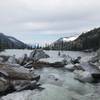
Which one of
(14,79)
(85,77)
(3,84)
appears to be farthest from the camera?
(85,77)

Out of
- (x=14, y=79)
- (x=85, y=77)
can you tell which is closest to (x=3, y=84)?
(x=14, y=79)

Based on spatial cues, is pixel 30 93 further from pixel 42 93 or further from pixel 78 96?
pixel 78 96

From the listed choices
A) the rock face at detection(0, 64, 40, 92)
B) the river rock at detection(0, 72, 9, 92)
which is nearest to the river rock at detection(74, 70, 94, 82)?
the rock face at detection(0, 64, 40, 92)

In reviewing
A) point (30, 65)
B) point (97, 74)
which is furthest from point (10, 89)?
point (30, 65)

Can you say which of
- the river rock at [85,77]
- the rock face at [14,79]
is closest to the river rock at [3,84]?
the rock face at [14,79]

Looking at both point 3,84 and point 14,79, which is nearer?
point 3,84

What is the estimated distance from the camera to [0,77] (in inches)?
940

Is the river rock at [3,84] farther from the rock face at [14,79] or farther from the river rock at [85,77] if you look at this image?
the river rock at [85,77]

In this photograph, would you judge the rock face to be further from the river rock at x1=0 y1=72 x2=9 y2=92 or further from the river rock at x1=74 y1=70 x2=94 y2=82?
the river rock at x1=74 y1=70 x2=94 y2=82

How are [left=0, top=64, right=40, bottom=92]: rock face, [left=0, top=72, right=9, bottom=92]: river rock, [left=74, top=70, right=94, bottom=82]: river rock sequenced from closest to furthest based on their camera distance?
[left=0, top=72, right=9, bottom=92]: river rock, [left=0, top=64, right=40, bottom=92]: rock face, [left=74, top=70, right=94, bottom=82]: river rock

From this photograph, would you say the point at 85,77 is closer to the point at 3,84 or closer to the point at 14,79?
the point at 14,79

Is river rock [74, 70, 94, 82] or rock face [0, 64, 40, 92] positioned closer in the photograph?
rock face [0, 64, 40, 92]

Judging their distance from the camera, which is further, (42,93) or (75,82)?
(75,82)

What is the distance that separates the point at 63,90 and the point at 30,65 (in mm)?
22389
